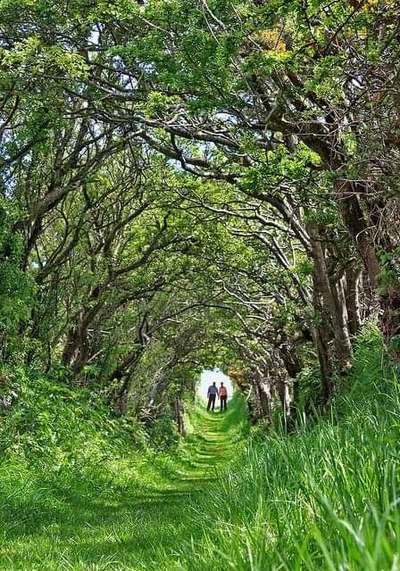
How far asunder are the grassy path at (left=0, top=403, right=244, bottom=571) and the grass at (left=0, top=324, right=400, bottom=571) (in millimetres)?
20

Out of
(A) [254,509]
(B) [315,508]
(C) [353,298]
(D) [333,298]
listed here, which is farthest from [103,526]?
(C) [353,298]

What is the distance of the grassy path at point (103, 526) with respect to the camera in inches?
209

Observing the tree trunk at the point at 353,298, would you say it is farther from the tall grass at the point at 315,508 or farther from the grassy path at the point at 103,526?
the tall grass at the point at 315,508

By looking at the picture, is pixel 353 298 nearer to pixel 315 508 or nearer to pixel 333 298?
pixel 333 298

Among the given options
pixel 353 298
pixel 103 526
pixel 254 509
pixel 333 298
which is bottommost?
pixel 103 526

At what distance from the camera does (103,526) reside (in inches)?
308

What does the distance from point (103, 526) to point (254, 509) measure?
→ 4.10 m

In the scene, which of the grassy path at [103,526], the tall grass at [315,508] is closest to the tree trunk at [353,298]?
the grassy path at [103,526]

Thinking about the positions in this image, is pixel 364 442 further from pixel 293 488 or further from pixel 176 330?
pixel 176 330

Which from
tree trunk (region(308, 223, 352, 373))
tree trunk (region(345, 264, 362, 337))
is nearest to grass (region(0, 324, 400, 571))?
tree trunk (region(308, 223, 352, 373))

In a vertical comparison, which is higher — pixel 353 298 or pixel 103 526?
pixel 353 298

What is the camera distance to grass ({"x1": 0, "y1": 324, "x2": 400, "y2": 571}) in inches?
99.4

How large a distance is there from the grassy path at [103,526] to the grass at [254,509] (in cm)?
2

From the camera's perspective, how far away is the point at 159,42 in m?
7.97
